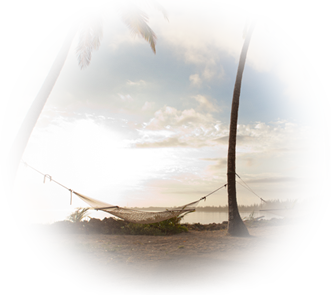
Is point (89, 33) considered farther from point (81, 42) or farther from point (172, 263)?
point (172, 263)

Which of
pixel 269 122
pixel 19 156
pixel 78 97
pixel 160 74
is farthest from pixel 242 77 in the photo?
pixel 19 156

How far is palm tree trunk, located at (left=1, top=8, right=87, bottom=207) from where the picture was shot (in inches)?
92.7

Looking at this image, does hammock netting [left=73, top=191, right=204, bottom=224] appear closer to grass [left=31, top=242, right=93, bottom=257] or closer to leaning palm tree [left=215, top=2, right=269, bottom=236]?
grass [left=31, top=242, right=93, bottom=257]

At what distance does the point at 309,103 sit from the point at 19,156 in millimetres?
4553

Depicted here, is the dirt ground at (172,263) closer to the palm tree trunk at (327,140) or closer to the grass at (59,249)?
the grass at (59,249)

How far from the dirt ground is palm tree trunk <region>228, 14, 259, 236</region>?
1.17 feet

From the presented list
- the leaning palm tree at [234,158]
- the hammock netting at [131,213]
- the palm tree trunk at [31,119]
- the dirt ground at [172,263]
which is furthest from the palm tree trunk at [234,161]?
the palm tree trunk at [31,119]

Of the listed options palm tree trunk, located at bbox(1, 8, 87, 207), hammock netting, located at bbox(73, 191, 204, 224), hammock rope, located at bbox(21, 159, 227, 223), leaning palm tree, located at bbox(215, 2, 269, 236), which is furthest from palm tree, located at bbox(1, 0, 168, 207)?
leaning palm tree, located at bbox(215, 2, 269, 236)

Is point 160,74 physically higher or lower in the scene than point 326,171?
higher

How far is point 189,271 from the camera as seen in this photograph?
221 cm

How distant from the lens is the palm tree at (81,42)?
242cm

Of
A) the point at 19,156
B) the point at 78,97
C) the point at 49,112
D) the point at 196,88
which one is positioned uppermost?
the point at 196,88

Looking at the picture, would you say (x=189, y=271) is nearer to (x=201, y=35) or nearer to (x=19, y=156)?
(x=19, y=156)

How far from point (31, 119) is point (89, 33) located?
87.7 inches
